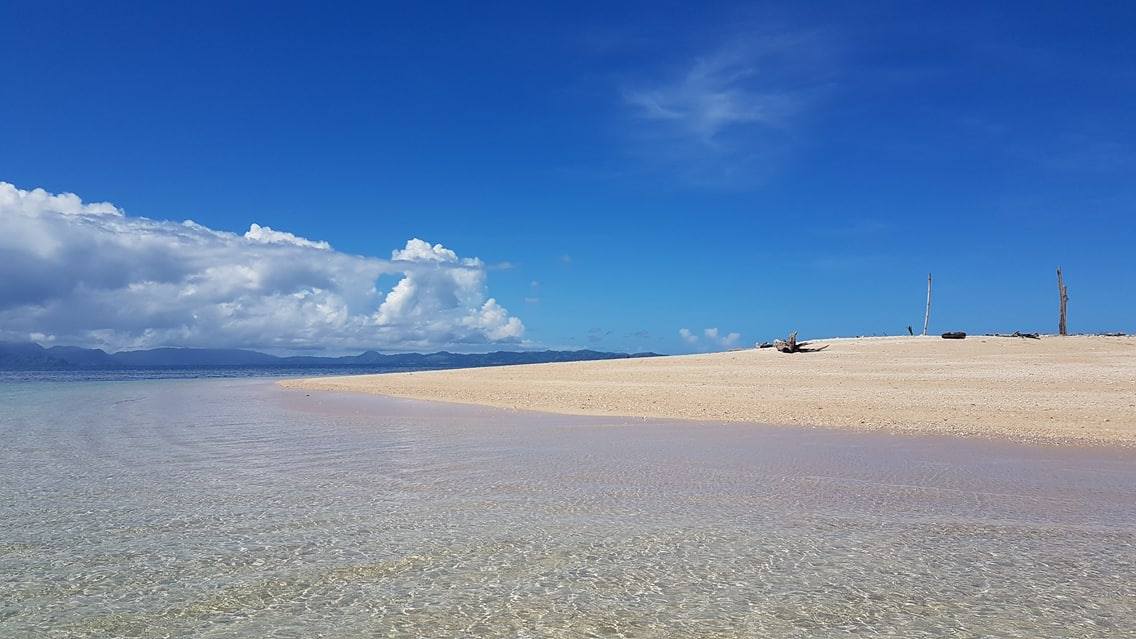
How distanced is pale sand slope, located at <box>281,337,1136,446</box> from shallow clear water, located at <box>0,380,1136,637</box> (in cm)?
433

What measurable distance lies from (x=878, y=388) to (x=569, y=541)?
19.6 meters

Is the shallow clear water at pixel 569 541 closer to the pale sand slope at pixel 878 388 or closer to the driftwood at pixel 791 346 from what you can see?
the pale sand slope at pixel 878 388

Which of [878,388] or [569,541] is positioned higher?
[878,388]

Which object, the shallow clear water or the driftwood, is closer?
the shallow clear water

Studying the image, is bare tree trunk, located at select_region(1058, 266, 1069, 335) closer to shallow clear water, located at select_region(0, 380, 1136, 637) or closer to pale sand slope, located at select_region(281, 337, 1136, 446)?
pale sand slope, located at select_region(281, 337, 1136, 446)

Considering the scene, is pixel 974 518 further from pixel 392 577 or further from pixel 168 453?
pixel 168 453

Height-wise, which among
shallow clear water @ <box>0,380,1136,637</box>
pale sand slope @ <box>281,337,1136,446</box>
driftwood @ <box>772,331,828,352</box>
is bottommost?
shallow clear water @ <box>0,380,1136,637</box>

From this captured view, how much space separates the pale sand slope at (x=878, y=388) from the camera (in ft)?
56.2

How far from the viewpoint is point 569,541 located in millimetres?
6961

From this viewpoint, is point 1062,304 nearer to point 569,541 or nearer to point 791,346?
point 791,346

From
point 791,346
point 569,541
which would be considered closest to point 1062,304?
point 791,346

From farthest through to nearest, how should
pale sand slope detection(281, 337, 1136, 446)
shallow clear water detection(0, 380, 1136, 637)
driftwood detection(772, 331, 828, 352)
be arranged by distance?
driftwood detection(772, 331, 828, 352) < pale sand slope detection(281, 337, 1136, 446) < shallow clear water detection(0, 380, 1136, 637)

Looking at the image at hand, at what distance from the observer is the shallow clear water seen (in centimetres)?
502

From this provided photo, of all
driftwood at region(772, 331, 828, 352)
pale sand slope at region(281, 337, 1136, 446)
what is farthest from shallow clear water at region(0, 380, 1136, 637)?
driftwood at region(772, 331, 828, 352)
